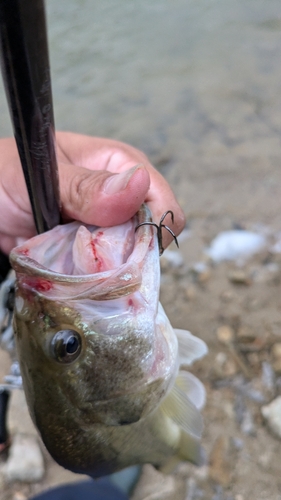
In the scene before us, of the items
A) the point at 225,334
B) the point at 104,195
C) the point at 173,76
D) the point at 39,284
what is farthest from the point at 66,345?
the point at 173,76

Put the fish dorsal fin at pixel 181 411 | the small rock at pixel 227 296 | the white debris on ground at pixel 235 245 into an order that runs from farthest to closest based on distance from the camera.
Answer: the white debris on ground at pixel 235 245 → the small rock at pixel 227 296 → the fish dorsal fin at pixel 181 411

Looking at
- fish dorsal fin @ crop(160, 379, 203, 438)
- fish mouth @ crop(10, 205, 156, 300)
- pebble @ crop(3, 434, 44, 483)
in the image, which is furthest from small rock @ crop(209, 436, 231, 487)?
fish mouth @ crop(10, 205, 156, 300)

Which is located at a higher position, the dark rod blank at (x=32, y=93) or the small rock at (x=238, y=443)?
the dark rod blank at (x=32, y=93)

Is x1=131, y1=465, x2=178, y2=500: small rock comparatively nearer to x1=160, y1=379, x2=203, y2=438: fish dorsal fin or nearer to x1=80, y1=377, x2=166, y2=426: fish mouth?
x1=160, y1=379, x2=203, y2=438: fish dorsal fin

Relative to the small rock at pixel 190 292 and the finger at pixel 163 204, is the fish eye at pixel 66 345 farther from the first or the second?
the small rock at pixel 190 292

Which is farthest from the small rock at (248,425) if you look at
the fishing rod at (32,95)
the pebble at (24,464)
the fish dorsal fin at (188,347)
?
the fishing rod at (32,95)

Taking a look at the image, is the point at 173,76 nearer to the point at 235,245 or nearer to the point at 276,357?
the point at 235,245
